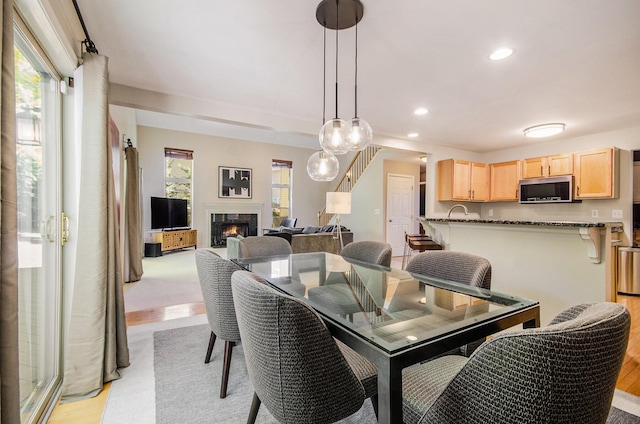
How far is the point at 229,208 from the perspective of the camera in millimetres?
8414

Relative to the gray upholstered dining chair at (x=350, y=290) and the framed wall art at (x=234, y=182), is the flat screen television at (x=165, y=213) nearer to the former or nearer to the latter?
the framed wall art at (x=234, y=182)

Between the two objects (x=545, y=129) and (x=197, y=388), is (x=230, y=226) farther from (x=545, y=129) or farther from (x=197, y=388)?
(x=545, y=129)

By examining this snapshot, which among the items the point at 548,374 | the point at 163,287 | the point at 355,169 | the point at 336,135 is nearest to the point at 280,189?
the point at 355,169

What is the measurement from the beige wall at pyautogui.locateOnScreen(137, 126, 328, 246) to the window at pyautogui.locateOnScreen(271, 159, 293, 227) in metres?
0.16

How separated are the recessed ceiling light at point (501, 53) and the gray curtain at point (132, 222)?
501 centimetres

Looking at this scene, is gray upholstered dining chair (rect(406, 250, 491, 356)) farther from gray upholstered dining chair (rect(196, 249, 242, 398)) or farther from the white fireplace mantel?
the white fireplace mantel

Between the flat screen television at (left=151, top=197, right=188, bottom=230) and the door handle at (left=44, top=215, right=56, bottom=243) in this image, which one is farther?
the flat screen television at (left=151, top=197, right=188, bottom=230)

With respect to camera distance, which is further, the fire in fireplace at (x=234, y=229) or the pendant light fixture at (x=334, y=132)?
the fire in fireplace at (x=234, y=229)

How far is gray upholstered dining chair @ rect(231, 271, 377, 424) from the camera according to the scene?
0.90 m

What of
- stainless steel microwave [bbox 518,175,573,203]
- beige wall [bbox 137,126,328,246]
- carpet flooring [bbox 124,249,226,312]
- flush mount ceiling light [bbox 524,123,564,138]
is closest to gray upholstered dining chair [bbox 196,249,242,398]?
carpet flooring [bbox 124,249,226,312]

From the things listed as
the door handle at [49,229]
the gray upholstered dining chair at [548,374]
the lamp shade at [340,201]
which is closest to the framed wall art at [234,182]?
the lamp shade at [340,201]

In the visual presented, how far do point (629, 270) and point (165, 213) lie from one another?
8642 mm

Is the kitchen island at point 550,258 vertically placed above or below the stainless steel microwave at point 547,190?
below

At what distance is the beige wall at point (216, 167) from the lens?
24.4 feet
